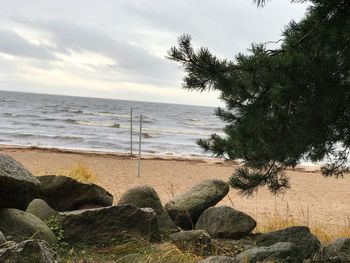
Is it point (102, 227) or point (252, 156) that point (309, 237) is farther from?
point (102, 227)

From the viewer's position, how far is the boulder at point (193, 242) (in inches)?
198

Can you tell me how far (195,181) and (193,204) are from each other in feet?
29.0

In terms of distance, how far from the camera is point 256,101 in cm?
459

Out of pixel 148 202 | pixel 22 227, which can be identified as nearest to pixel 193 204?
pixel 148 202

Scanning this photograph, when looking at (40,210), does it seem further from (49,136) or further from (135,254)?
(49,136)

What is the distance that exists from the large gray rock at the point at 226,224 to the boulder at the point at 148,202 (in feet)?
1.29

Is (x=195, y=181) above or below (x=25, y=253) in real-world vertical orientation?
below

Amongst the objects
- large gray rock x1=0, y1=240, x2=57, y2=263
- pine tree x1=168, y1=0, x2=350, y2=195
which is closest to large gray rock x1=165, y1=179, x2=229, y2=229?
pine tree x1=168, y1=0, x2=350, y2=195

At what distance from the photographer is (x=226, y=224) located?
5.87m

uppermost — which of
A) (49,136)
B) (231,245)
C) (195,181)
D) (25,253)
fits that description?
(25,253)

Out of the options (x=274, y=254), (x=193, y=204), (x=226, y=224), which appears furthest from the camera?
(x=193, y=204)

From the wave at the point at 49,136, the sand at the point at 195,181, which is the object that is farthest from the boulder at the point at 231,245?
the wave at the point at 49,136

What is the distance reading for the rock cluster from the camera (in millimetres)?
4727

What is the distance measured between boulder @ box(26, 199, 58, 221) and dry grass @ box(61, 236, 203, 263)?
2.45 feet
